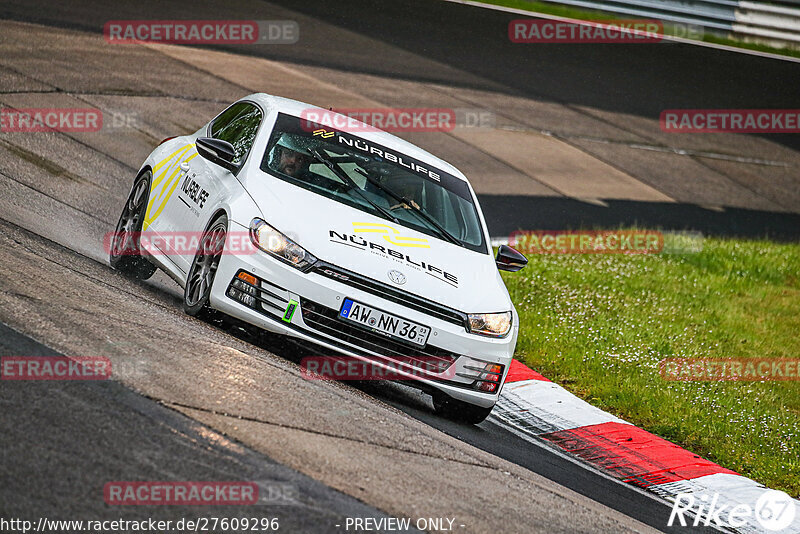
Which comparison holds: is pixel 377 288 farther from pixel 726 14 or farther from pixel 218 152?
pixel 726 14

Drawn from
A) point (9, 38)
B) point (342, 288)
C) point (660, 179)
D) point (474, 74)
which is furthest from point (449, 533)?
point (474, 74)

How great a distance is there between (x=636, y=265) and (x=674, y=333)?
2685mm

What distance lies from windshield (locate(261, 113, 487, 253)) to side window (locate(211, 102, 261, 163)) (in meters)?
0.22

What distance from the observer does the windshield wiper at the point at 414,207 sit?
755 centimetres

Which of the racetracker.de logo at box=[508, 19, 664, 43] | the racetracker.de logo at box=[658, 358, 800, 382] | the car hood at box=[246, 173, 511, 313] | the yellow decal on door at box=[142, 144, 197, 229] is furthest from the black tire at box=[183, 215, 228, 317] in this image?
the racetracker.de logo at box=[508, 19, 664, 43]

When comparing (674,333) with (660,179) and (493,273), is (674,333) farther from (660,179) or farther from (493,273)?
(660,179)

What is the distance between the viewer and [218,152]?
24.3 feet

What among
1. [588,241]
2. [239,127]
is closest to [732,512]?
[239,127]

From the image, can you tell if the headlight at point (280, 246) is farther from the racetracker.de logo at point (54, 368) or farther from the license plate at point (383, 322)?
the racetracker.de logo at point (54, 368)

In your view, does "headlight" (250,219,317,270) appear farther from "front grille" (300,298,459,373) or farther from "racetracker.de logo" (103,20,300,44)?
"racetracker.de logo" (103,20,300,44)

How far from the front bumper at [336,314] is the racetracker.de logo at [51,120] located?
240 inches

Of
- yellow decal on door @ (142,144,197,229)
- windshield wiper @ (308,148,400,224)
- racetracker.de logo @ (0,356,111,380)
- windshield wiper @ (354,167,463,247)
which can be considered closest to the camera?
racetracker.de logo @ (0,356,111,380)

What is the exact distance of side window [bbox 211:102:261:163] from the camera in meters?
7.83

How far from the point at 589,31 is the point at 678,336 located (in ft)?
44.2
